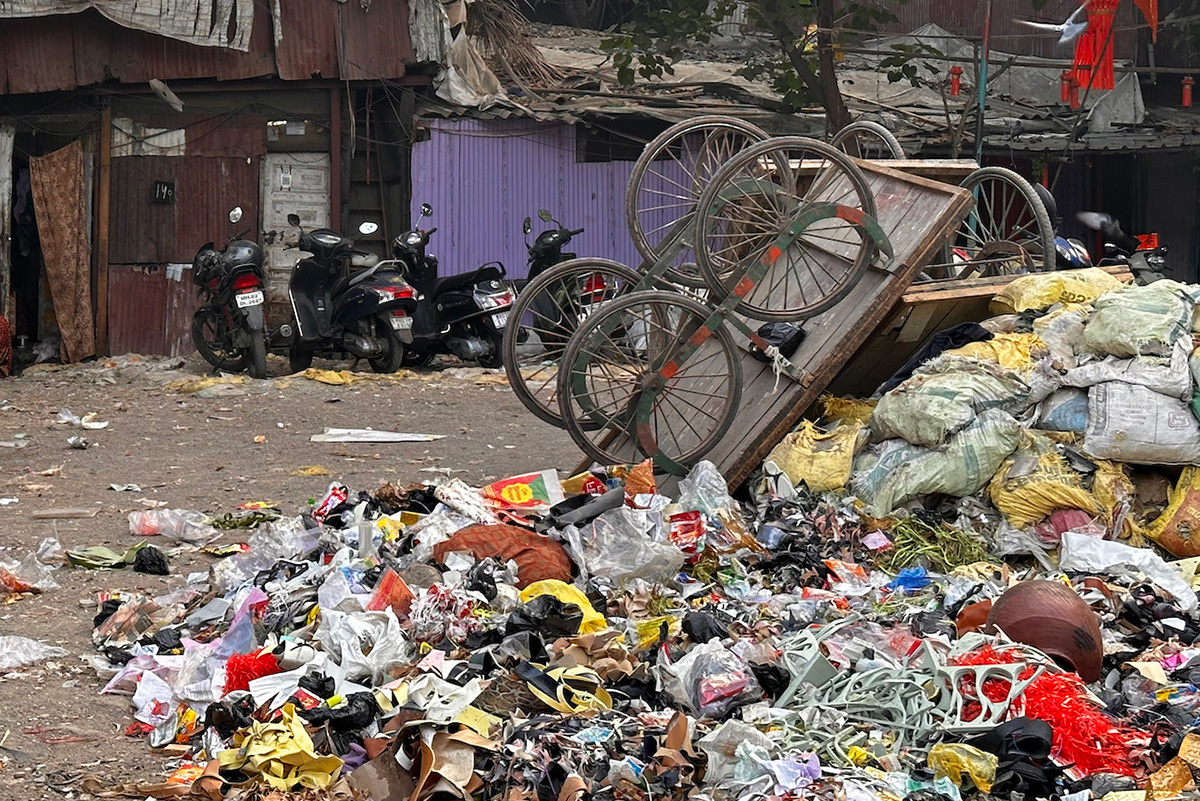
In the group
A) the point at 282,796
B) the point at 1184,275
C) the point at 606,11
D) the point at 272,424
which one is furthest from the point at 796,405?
the point at 606,11

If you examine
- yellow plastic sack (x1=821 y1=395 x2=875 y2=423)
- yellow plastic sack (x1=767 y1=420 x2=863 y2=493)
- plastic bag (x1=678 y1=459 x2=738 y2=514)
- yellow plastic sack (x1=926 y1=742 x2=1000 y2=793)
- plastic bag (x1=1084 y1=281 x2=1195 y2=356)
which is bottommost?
yellow plastic sack (x1=926 y1=742 x2=1000 y2=793)

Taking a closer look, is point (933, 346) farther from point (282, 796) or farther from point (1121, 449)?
point (282, 796)

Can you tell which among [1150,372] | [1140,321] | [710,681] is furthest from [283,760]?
[1140,321]

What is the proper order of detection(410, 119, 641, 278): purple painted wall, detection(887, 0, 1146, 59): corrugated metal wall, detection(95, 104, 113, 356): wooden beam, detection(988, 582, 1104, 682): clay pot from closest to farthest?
detection(988, 582, 1104, 682): clay pot → detection(95, 104, 113, 356): wooden beam → detection(410, 119, 641, 278): purple painted wall → detection(887, 0, 1146, 59): corrugated metal wall

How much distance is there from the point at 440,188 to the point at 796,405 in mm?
7313

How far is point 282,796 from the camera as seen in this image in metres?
3.38

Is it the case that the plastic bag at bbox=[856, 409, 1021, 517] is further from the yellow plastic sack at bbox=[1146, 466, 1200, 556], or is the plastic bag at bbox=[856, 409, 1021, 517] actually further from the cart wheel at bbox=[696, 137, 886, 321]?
the cart wheel at bbox=[696, 137, 886, 321]

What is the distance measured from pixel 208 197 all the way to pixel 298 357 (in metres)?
2.46

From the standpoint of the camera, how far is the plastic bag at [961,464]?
5781mm

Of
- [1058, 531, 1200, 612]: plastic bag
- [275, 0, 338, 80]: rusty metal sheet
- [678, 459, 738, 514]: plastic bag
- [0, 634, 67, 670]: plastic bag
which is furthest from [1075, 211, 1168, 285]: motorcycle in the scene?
[275, 0, 338, 80]: rusty metal sheet

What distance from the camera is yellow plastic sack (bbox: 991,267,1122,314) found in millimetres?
6633

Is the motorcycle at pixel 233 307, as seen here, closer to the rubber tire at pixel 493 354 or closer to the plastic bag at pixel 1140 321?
the rubber tire at pixel 493 354

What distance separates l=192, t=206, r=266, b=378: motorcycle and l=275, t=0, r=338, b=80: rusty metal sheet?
2.05 m

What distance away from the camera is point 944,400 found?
585cm
